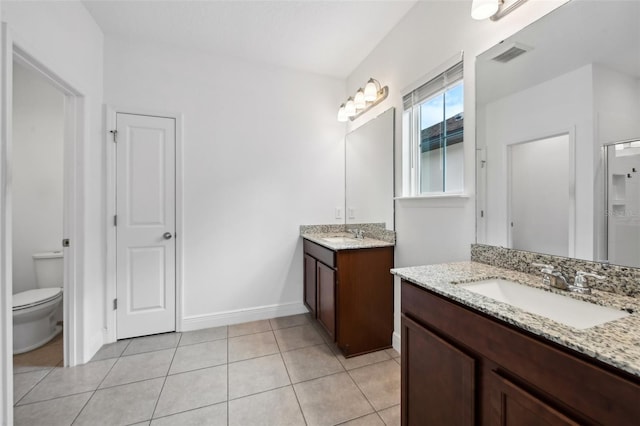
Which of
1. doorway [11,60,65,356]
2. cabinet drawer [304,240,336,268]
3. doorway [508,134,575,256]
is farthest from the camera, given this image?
doorway [11,60,65,356]

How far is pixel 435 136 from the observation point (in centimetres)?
183

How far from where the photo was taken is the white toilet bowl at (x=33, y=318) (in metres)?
Result: 2.01

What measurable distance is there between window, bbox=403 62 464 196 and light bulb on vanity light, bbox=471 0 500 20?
0.94 ft

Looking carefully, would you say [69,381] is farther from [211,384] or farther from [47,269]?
[47,269]

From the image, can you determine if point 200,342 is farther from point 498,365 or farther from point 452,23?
point 452,23

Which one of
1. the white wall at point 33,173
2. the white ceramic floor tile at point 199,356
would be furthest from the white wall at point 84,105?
the white wall at point 33,173

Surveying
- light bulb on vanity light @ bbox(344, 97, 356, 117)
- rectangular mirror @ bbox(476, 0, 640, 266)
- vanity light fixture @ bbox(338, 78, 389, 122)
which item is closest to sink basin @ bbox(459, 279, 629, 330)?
rectangular mirror @ bbox(476, 0, 640, 266)

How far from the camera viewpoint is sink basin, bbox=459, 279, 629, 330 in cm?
86

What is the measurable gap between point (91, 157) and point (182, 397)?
1928 millimetres

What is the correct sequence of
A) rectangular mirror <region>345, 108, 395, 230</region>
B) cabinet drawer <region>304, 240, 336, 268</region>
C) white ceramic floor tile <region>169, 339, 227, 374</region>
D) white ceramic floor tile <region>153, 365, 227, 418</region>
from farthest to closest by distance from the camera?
1. rectangular mirror <region>345, 108, 395, 230</region>
2. cabinet drawer <region>304, 240, 336, 268</region>
3. white ceramic floor tile <region>169, 339, 227, 374</region>
4. white ceramic floor tile <region>153, 365, 227, 418</region>

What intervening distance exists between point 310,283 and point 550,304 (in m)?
1.94

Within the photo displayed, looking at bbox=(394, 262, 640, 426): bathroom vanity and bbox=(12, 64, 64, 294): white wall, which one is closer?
bbox=(394, 262, 640, 426): bathroom vanity

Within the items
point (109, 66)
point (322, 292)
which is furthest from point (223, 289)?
point (109, 66)

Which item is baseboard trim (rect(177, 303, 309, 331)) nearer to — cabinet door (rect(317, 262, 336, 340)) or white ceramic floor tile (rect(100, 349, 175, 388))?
white ceramic floor tile (rect(100, 349, 175, 388))
